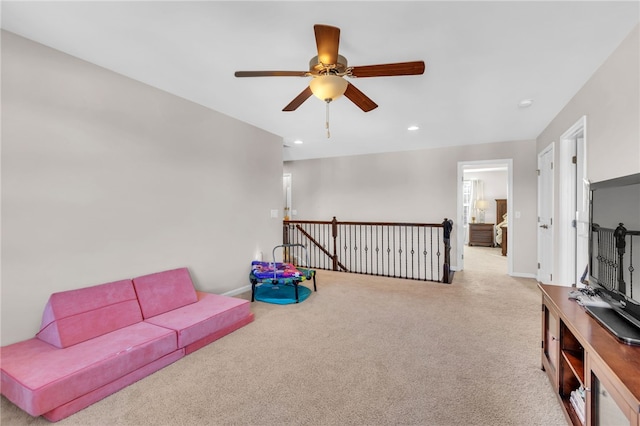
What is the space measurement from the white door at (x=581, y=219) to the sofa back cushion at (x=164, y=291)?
4.12 meters

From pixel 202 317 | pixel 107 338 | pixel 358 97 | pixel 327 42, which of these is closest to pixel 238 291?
pixel 202 317

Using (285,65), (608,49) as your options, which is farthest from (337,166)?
(608,49)

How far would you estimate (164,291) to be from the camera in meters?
2.83

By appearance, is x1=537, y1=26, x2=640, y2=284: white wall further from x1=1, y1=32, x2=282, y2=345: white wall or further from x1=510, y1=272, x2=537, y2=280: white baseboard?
x1=1, y1=32, x2=282, y2=345: white wall

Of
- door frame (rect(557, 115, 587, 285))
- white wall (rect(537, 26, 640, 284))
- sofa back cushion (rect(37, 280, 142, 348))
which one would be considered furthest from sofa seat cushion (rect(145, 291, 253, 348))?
door frame (rect(557, 115, 587, 285))

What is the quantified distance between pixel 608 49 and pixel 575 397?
248 centimetres

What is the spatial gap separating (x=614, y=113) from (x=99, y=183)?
13.9 feet

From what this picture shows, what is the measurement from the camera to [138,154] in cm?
282

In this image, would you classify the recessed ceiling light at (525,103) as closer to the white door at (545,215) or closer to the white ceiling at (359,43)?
the white ceiling at (359,43)

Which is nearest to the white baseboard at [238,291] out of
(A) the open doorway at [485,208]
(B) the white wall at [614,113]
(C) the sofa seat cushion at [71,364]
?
(C) the sofa seat cushion at [71,364]

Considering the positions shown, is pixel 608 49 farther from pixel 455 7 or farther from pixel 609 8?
pixel 455 7

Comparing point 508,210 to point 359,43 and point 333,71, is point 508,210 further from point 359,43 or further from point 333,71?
point 333,71

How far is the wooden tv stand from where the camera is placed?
1.05m

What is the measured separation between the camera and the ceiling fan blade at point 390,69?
183 centimetres
